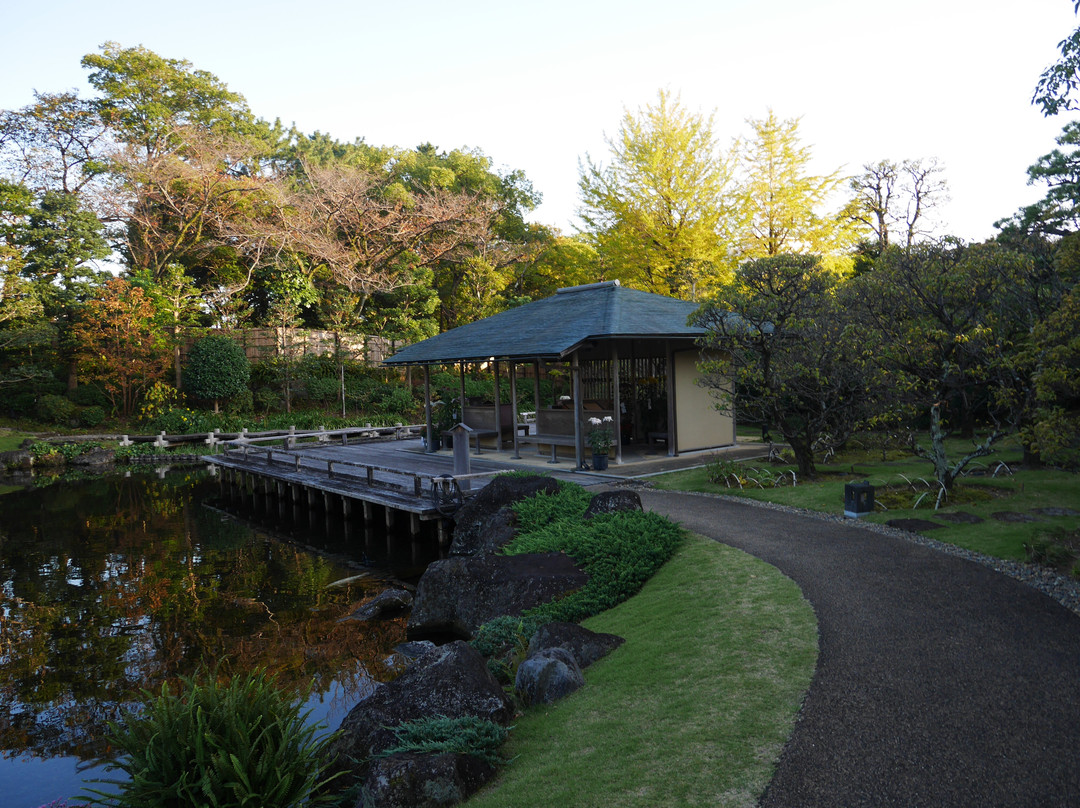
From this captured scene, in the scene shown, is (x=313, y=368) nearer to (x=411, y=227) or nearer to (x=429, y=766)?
(x=411, y=227)

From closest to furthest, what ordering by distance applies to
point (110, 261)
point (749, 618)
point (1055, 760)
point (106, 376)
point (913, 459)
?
point (1055, 760) → point (749, 618) → point (913, 459) → point (106, 376) → point (110, 261)

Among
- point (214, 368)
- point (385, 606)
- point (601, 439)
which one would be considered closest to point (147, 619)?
point (385, 606)

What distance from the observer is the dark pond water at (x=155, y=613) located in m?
7.59

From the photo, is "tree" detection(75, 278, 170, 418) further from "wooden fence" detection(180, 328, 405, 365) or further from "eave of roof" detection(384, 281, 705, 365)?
"eave of roof" detection(384, 281, 705, 365)

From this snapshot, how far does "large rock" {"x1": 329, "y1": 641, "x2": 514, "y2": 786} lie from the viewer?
17.3ft

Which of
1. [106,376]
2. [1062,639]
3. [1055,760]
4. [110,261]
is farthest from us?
[110,261]

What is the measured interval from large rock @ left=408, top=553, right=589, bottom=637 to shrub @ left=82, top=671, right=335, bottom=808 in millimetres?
3634

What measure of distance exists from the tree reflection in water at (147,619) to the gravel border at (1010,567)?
263 inches

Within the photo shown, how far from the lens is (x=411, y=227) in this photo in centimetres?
3269

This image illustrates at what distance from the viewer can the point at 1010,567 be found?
758 cm

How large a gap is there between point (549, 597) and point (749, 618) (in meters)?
2.55

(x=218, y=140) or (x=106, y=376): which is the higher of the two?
(x=218, y=140)

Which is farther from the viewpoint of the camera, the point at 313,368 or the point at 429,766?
the point at 313,368

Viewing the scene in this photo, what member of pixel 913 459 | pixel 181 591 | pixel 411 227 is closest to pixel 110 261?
pixel 411 227
